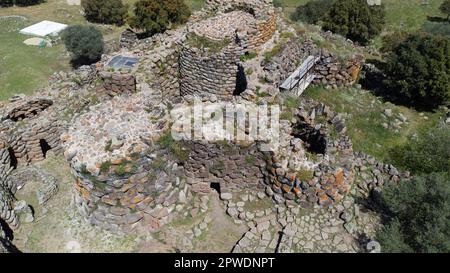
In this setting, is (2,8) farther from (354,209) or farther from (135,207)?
(354,209)

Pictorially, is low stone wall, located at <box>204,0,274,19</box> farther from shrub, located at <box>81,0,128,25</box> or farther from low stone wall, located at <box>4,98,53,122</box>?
shrub, located at <box>81,0,128,25</box>

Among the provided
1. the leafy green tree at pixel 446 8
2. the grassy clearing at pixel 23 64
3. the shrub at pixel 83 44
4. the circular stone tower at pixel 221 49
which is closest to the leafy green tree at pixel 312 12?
the leafy green tree at pixel 446 8

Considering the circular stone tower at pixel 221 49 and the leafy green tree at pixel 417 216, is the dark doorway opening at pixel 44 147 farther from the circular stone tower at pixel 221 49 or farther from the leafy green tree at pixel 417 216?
the leafy green tree at pixel 417 216

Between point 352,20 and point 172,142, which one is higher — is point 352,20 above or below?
above

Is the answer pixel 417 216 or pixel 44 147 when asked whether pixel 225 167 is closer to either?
pixel 417 216

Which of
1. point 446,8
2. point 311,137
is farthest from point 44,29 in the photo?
point 446,8

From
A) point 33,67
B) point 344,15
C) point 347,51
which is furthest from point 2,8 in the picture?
point 347,51
